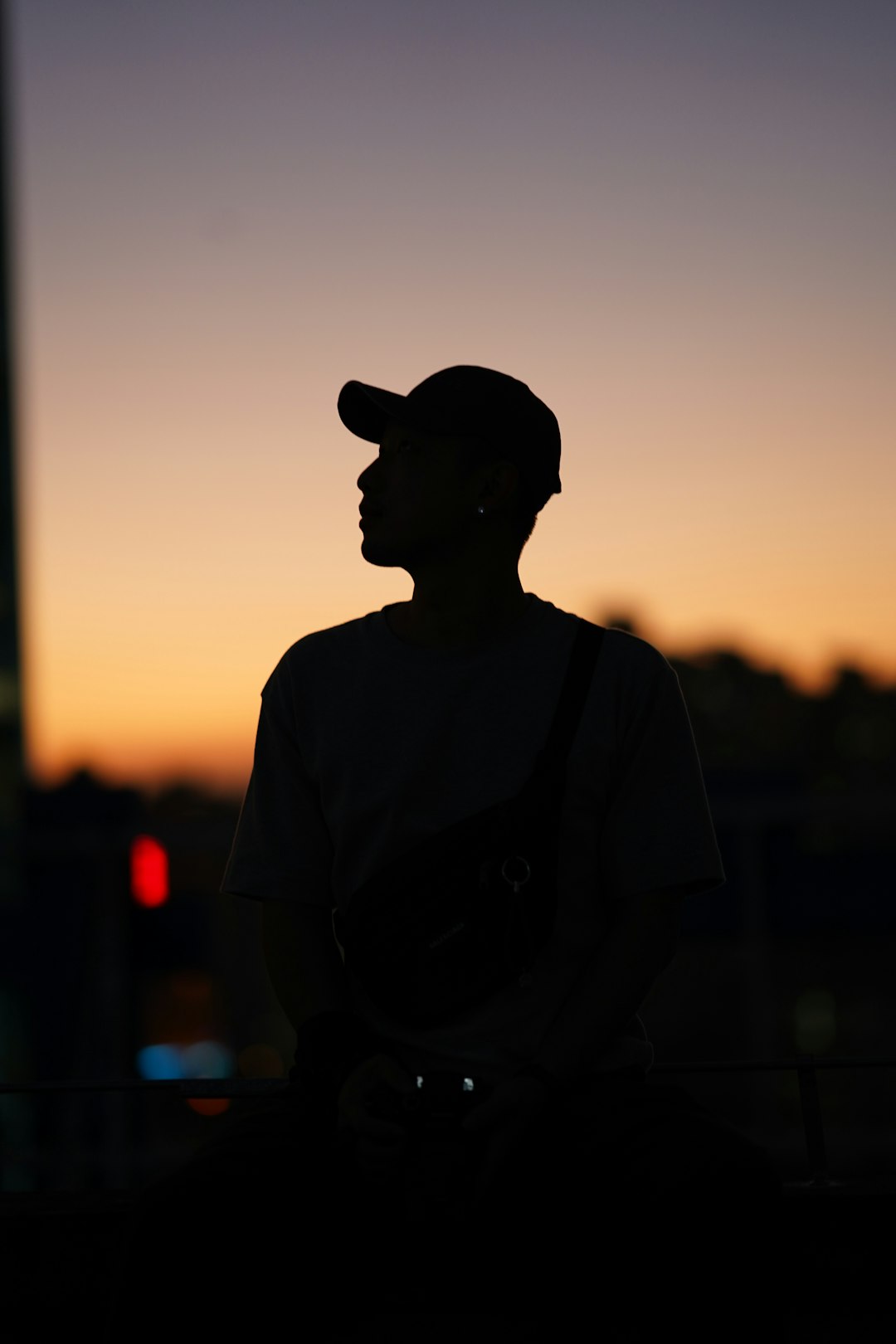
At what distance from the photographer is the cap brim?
263 centimetres

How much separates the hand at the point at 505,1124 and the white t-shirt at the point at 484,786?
114 mm

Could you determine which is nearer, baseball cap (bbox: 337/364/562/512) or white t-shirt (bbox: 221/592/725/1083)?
white t-shirt (bbox: 221/592/725/1083)

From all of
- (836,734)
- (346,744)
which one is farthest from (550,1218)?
(836,734)

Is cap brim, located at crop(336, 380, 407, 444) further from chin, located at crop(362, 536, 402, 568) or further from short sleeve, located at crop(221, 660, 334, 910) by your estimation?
short sleeve, located at crop(221, 660, 334, 910)

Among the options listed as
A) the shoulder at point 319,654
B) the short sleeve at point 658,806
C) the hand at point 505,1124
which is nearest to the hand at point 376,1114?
the hand at point 505,1124

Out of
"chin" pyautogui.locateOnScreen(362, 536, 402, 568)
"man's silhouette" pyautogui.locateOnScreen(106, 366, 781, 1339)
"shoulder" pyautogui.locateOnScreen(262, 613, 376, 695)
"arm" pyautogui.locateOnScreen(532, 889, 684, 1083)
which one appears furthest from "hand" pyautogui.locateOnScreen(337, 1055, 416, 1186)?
"chin" pyautogui.locateOnScreen(362, 536, 402, 568)

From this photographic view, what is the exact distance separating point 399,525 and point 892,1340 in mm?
1577

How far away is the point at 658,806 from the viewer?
2.44 m

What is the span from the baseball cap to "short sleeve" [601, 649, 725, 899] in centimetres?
42

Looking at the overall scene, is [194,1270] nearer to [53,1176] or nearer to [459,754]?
[459,754]

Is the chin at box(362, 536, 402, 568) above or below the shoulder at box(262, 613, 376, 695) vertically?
above

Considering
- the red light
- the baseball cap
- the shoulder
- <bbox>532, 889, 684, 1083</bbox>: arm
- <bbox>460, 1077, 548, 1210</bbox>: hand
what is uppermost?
the baseball cap

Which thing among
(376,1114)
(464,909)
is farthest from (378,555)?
(376,1114)

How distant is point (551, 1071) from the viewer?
2.22 m
